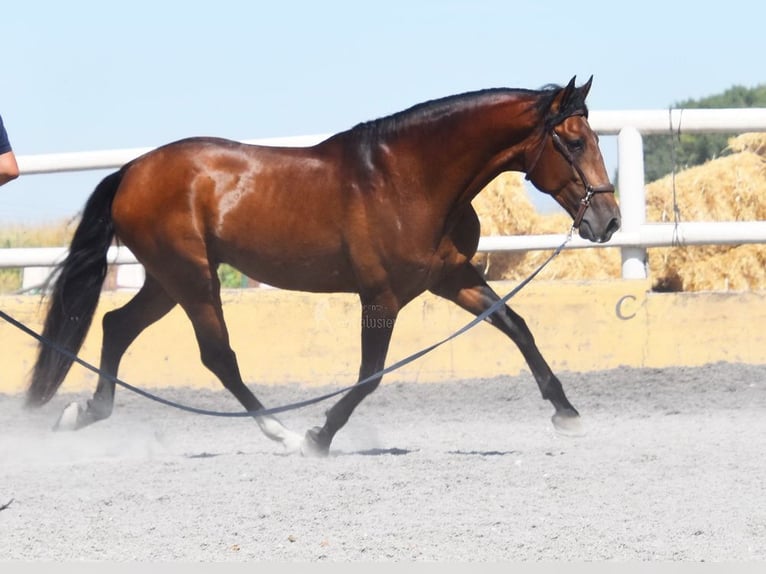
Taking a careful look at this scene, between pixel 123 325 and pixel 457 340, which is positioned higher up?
pixel 123 325

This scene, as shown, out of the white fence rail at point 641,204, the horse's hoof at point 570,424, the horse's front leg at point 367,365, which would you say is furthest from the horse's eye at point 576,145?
the white fence rail at point 641,204

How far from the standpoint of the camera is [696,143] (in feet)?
112

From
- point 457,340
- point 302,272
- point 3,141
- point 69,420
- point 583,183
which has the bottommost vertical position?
point 457,340

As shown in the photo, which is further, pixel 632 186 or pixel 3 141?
pixel 632 186

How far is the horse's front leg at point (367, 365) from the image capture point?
19.5 feet

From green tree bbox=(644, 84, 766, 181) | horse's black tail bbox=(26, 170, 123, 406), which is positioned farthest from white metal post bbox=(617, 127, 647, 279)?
green tree bbox=(644, 84, 766, 181)

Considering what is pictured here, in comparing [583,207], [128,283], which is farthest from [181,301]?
[128,283]

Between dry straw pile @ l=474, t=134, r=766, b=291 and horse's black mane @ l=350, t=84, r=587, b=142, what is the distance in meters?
3.22

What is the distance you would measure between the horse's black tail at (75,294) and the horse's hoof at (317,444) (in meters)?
1.45

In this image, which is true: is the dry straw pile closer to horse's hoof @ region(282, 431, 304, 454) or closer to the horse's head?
horse's hoof @ region(282, 431, 304, 454)

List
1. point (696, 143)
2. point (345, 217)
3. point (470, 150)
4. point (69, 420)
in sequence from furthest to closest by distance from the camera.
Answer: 1. point (696, 143)
2. point (69, 420)
3. point (345, 217)
4. point (470, 150)

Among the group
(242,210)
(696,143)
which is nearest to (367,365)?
(242,210)

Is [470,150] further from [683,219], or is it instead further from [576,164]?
[683,219]

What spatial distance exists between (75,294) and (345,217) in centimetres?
170
